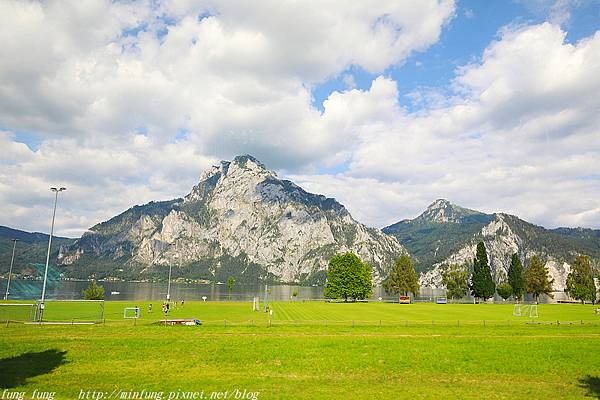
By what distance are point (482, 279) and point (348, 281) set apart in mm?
40203

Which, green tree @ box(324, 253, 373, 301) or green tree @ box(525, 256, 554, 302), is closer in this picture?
green tree @ box(525, 256, 554, 302)

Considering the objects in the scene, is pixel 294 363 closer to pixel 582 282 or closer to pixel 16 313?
pixel 16 313

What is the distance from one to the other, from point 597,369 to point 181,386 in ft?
86.8

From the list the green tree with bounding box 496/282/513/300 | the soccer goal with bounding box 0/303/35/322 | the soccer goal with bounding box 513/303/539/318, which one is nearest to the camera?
the soccer goal with bounding box 0/303/35/322

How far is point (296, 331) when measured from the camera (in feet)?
138

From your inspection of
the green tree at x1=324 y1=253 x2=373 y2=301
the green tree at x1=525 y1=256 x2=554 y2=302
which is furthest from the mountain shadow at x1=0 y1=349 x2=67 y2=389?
the green tree at x1=525 y1=256 x2=554 y2=302

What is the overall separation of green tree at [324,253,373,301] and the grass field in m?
84.4

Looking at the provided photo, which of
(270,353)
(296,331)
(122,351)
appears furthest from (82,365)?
(296,331)

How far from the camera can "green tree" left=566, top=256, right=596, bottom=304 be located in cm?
11919

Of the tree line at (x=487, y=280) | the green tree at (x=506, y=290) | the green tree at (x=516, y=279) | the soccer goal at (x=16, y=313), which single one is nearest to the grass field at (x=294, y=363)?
the soccer goal at (x=16, y=313)

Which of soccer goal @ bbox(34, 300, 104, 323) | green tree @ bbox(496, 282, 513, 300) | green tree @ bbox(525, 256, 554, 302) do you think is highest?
green tree @ bbox(525, 256, 554, 302)

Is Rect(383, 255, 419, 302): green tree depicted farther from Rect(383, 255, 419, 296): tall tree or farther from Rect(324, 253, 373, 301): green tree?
Rect(324, 253, 373, 301): green tree

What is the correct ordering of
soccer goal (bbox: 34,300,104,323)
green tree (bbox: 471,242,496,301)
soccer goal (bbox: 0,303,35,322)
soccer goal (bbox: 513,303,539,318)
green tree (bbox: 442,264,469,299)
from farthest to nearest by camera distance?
green tree (bbox: 442,264,469,299) < green tree (bbox: 471,242,496,301) < soccer goal (bbox: 513,303,539,318) < soccer goal (bbox: 34,300,104,323) < soccer goal (bbox: 0,303,35,322)

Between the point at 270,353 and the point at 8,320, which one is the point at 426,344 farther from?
the point at 8,320
